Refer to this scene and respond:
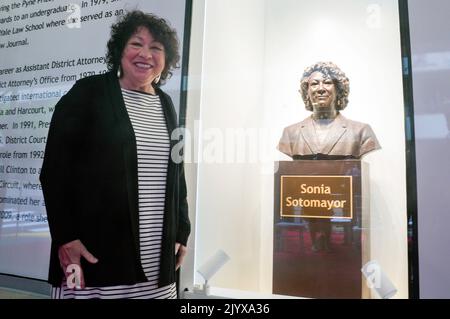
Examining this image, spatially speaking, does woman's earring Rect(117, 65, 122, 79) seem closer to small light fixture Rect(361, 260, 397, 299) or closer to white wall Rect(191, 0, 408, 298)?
white wall Rect(191, 0, 408, 298)

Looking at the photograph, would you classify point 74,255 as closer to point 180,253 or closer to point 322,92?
point 180,253

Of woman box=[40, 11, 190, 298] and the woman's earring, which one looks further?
the woman's earring

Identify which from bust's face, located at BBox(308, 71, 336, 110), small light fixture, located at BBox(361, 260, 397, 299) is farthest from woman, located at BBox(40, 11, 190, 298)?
bust's face, located at BBox(308, 71, 336, 110)

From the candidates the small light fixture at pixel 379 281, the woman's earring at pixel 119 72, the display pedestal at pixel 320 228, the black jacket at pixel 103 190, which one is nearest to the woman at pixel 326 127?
the display pedestal at pixel 320 228

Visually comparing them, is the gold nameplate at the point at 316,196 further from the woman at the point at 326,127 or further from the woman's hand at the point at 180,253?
the woman's hand at the point at 180,253

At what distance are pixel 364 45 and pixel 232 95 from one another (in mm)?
954

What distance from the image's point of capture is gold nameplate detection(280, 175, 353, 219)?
85.9 inches

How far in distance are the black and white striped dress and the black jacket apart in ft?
0.08

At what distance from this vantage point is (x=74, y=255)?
5.91 ft

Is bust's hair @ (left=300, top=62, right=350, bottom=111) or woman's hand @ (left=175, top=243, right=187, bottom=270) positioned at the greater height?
bust's hair @ (left=300, top=62, right=350, bottom=111)

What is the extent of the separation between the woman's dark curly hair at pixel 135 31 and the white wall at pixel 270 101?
0.20m
